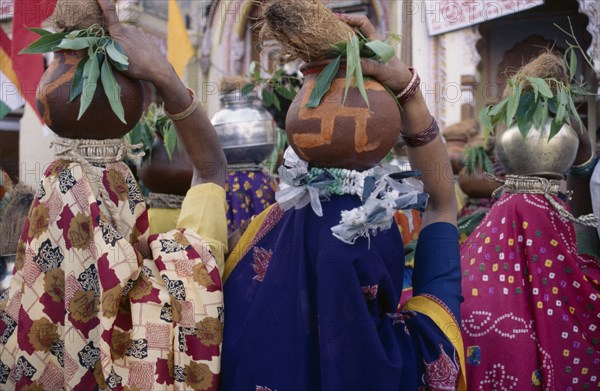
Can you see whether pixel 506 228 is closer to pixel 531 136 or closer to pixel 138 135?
pixel 531 136

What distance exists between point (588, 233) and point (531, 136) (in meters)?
0.58

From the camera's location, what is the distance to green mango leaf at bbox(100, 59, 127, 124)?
190 centimetres

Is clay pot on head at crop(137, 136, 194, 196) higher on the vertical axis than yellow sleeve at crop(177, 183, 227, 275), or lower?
higher

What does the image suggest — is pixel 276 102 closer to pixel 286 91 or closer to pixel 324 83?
pixel 286 91

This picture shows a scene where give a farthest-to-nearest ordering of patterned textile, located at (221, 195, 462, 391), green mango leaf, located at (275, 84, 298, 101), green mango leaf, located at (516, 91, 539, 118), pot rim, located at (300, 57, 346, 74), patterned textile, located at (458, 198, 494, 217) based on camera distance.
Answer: patterned textile, located at (458, 198, 494, 217), green mango leaf, located at (275, 84, 298, 101), green mango leaf, located at (516, 91, 539, 118), pot rim, located at (300, 57, 346, 74), patterned textile, located at (221, 195, 462, 391)

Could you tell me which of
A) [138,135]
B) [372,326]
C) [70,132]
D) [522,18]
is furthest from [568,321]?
[522,18]

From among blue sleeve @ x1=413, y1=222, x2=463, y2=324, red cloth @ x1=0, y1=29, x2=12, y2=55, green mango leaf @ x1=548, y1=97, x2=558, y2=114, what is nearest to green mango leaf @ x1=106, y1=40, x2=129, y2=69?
blue sleeve @ x1=413, y1=222, x2=463, y2=324

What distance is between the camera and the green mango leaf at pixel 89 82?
6.07 feet

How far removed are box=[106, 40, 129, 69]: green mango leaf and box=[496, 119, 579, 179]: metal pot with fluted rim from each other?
172 cm

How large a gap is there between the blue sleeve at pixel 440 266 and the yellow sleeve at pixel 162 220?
1959mm

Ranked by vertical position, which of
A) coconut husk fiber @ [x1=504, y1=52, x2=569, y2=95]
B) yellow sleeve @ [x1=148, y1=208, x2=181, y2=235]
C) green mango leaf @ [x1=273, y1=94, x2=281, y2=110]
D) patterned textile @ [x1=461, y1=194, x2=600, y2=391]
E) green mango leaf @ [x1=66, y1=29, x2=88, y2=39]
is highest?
green mango leaf @ [x1=273, y1=94, x2=281, y2=110]

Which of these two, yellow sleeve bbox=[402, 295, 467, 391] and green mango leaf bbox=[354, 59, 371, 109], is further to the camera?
yellow sleeve bbox=[402, 295, 467, 391]

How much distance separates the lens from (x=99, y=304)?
1907 millimetres

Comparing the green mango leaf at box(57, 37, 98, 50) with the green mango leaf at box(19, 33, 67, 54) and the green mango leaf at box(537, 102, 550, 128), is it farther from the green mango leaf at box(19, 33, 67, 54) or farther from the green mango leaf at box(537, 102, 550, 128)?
the green mango leaf at box(537, 102, 550, 128)
